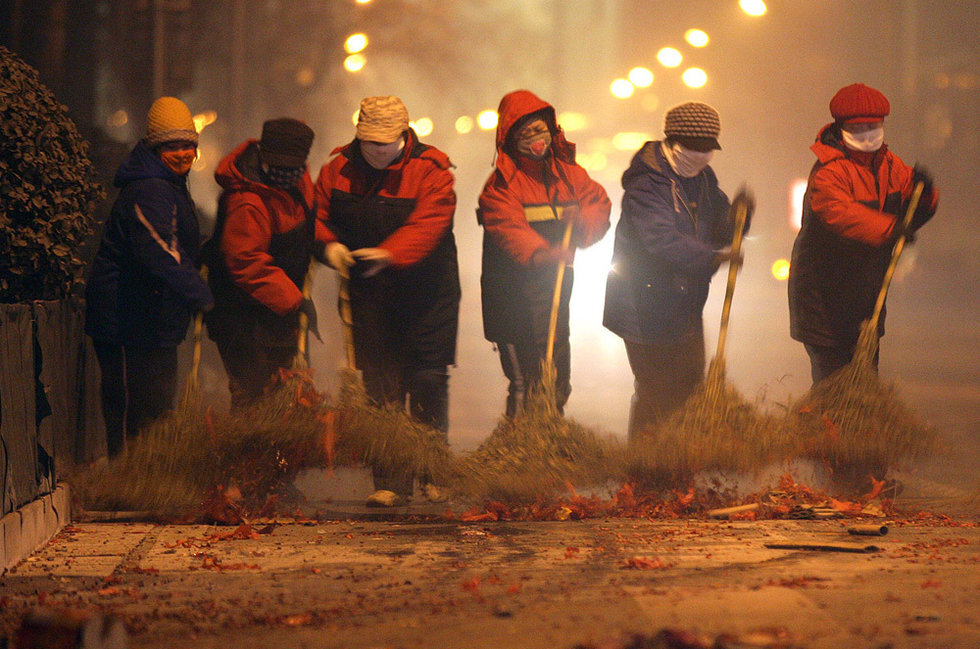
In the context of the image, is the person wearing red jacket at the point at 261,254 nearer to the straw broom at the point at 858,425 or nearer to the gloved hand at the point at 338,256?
the gloved hand at the point at 338,256

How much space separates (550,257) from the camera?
7.74 m

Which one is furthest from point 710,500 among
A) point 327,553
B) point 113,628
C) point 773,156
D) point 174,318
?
point 773,156

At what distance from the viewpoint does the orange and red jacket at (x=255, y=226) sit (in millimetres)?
7574

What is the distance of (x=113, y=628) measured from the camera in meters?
4.34

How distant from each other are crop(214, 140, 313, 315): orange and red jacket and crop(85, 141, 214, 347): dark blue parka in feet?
0.90

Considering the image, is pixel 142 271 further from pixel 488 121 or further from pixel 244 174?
pixel 488 121

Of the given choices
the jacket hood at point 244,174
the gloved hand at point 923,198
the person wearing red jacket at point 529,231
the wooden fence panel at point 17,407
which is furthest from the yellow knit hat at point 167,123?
the gloved hand at point 923,198

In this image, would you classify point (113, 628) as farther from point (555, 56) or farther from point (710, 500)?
point (555, 56)

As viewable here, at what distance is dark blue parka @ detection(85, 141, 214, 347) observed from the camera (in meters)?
7.34

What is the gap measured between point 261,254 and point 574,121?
32200 millimetres

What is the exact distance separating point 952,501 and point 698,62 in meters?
23.0

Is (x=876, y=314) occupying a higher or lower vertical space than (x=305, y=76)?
lower

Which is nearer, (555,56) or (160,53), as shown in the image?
(160,53)

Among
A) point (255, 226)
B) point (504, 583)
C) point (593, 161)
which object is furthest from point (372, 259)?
point (593, 161)
